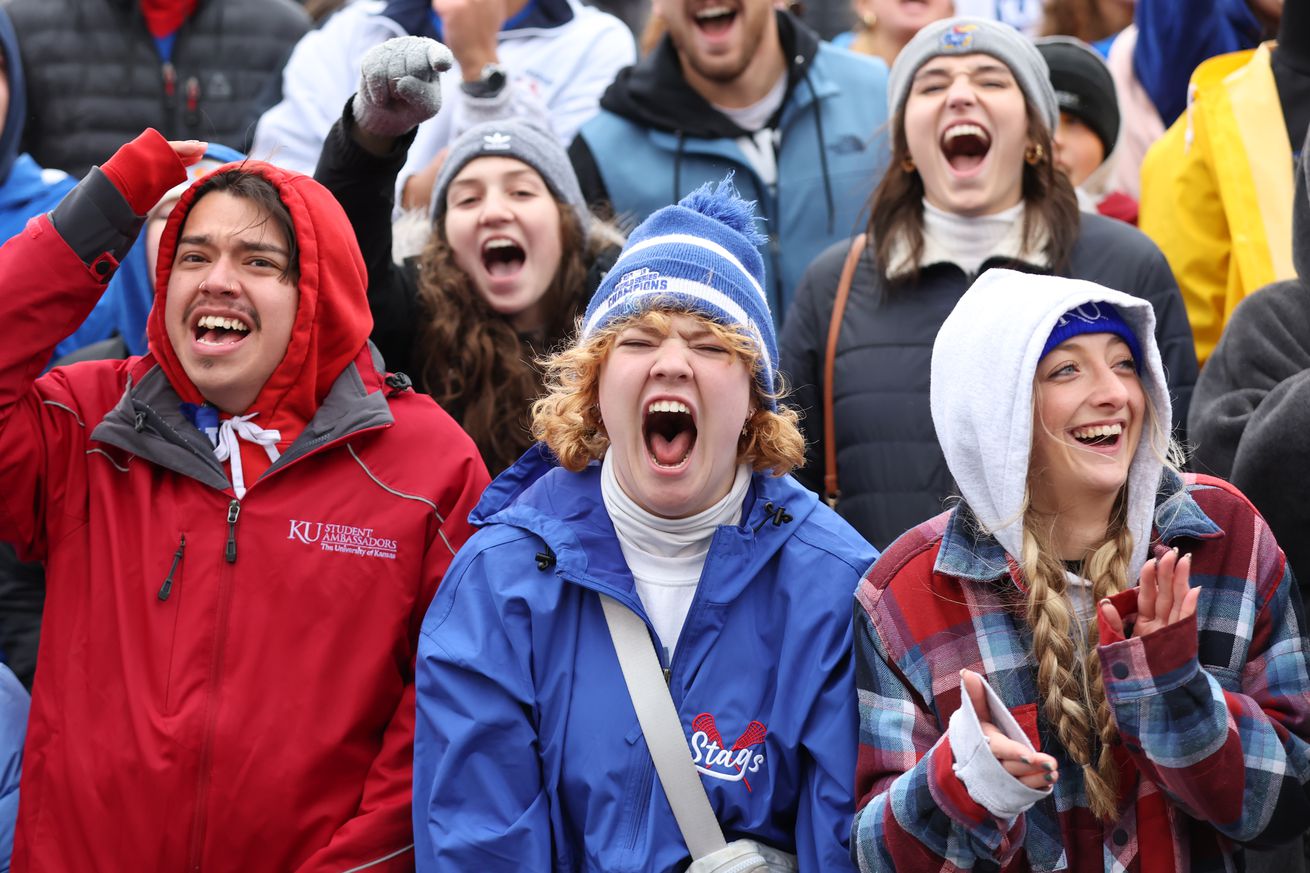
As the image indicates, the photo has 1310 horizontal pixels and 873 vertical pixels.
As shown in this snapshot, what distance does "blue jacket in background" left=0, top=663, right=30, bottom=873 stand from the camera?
3.92 meters

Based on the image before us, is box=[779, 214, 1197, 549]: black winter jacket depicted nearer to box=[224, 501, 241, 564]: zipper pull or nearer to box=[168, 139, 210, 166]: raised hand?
box=[224, 501, 241, 564]: zipper pull

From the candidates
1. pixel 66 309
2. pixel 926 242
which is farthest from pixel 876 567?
pixel 66 309

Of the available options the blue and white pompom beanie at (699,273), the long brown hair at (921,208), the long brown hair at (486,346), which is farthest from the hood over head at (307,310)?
the long brown hair at (921,208)

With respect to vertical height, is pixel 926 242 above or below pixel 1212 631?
above

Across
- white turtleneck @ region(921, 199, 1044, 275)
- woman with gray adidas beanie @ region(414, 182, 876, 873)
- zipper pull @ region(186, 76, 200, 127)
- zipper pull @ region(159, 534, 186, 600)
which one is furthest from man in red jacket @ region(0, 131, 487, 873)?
zipper pull @ region(186, 76, 200, 127)

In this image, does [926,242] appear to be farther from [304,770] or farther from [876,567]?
[304,770]

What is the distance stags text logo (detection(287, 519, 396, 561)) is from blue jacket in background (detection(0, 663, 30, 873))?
0.81m

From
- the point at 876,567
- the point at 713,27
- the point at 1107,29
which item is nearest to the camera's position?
the point at 876,567

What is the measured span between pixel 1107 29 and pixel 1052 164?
253 cm

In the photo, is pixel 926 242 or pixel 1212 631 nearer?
pixel 1212 631

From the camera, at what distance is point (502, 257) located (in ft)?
17.5

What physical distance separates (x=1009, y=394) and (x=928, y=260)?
156 cm

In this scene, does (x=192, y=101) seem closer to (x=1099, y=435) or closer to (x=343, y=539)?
(x=343, y=539)

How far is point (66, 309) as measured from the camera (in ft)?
13.1
